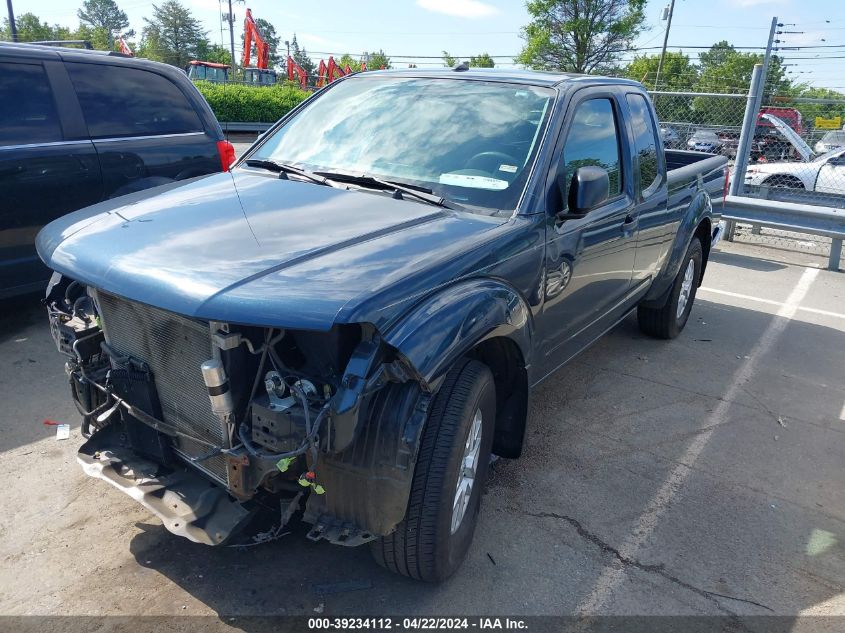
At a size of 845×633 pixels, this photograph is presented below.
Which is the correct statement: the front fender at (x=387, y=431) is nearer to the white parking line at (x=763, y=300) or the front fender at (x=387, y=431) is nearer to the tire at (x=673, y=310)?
the tire at (x=673, y=310)

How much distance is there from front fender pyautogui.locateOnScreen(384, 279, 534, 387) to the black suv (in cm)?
352

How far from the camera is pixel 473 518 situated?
2.95 metres

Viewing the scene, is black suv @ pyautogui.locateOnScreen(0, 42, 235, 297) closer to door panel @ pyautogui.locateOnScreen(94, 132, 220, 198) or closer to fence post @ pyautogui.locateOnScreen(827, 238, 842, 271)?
door panel @ pyautogui.locateOnScreen(94, 132, 220, 198)

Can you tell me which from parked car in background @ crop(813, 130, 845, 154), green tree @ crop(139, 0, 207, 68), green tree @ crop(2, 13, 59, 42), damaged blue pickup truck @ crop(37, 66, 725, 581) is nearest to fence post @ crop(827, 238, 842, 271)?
parked car in background @ crop(813, 130, 845, 154)

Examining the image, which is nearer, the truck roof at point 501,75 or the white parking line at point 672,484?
the white parking line at point 672,484

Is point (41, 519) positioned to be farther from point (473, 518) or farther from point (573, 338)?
point (573, 338)

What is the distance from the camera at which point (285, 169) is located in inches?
139

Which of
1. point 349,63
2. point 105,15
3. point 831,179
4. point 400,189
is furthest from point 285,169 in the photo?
point 105,15

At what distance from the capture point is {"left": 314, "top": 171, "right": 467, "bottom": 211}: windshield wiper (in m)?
3.10

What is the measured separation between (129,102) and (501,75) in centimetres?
341

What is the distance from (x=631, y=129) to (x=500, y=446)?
231 cm

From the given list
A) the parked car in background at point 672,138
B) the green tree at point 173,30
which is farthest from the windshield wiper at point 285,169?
the green tree at point 173,30

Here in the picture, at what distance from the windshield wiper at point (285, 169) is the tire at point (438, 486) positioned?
1.23m

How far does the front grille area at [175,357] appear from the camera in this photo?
2.38m
